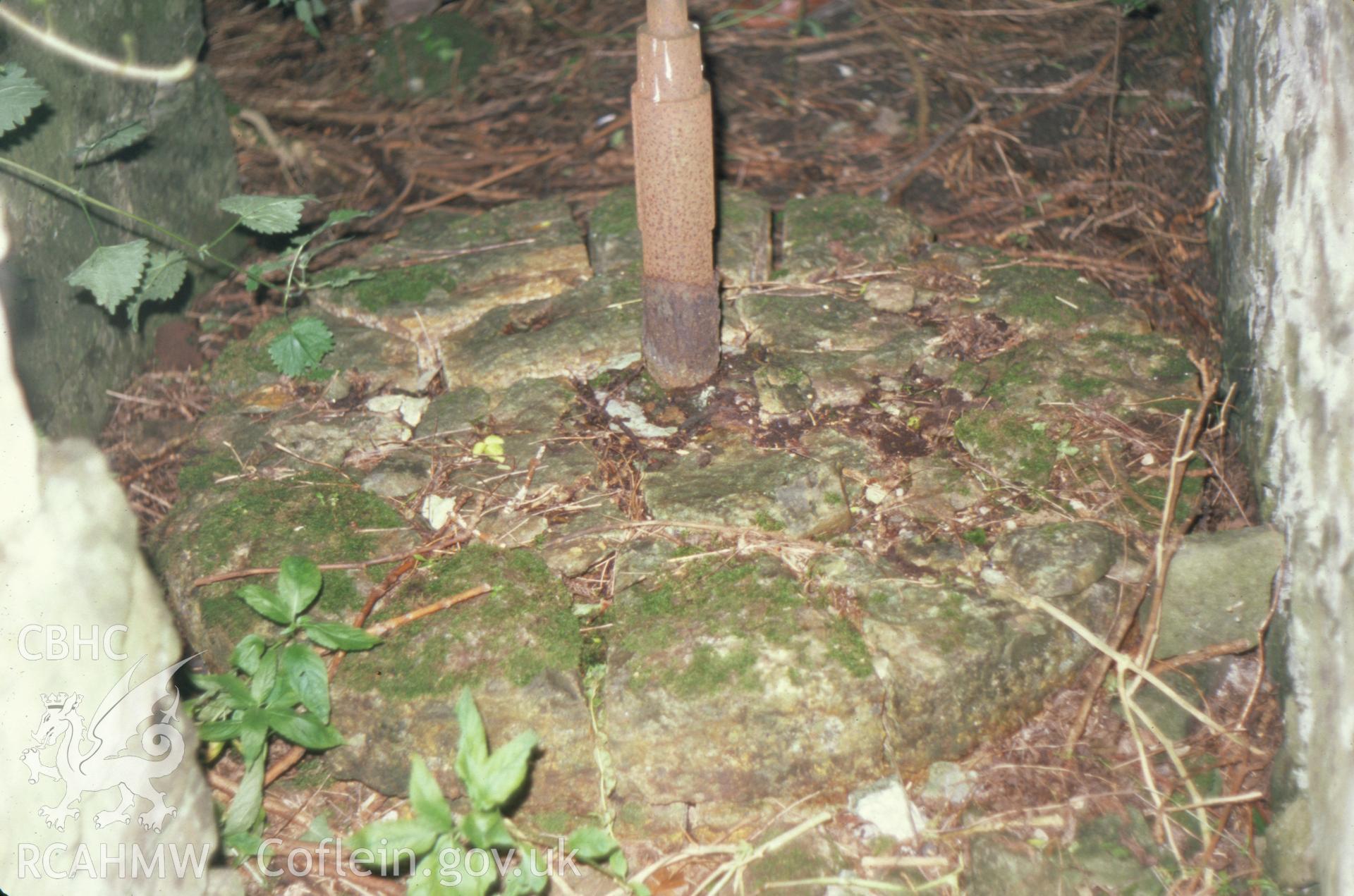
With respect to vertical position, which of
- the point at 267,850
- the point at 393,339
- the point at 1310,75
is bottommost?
the point at 267,850

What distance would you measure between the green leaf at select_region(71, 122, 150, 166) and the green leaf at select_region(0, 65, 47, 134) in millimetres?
282

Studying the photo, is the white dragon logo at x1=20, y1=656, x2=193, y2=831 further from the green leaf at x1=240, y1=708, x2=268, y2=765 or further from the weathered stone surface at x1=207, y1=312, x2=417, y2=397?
the weathered stone surface at x1=207, y1=312, x2=417, y2=397

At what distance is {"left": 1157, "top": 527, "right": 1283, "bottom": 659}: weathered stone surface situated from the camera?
2.14 metres

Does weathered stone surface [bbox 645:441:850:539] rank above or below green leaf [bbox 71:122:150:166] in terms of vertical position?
below

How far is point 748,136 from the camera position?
12.5ft

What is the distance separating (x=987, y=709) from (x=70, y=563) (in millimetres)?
1643

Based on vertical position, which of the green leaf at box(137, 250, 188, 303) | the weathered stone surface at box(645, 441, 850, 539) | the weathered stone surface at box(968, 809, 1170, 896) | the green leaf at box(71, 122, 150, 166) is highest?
the green leaf at box(71, 122, 150, 166)

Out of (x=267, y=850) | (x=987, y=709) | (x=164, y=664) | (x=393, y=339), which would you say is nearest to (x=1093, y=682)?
(x=987, y=709)

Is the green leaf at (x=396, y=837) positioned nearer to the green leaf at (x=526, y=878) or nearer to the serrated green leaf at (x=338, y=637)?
the green leaf at (x=526, y=878)

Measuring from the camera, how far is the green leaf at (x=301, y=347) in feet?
9.15

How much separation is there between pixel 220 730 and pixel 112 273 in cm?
105

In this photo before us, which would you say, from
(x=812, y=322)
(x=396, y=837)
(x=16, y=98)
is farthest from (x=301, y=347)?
(x=396, y=837)

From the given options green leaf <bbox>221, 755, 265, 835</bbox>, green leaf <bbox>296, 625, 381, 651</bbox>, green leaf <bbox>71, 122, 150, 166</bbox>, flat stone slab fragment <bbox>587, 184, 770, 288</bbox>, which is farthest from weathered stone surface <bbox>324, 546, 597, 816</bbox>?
green leaf <bbox>71, 122, 150, 166</bbox>

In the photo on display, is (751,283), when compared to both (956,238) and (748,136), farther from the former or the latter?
(748,136)
